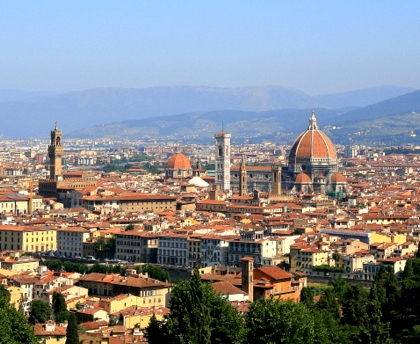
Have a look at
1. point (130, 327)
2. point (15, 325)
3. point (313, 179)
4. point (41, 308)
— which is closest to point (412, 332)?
point (15, 325)

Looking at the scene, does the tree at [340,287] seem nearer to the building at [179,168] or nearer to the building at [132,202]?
the building at [132,202]

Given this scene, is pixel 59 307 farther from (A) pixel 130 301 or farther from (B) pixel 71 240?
(B) pixel 71 240

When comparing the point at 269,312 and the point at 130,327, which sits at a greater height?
the point at 269,312

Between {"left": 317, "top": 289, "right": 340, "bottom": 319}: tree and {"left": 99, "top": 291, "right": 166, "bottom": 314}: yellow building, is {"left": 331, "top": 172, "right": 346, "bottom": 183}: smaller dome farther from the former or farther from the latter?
{"left": 317, "top": 289, "right": 340, "bottom": 319}: tree

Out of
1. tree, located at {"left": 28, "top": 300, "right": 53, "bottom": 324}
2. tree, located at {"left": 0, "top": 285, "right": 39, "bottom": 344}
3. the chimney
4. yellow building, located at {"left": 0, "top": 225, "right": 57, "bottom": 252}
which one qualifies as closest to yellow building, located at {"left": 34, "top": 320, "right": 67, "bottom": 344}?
tree, located at {"left": 28, "top": 300, "right": 53, "bottom": 324}

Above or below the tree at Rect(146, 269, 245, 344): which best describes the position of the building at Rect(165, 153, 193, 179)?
below

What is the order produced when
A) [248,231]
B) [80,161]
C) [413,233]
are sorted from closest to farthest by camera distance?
[248,231] → [413,233] → [80,161]

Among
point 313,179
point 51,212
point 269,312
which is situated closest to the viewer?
point 269,312

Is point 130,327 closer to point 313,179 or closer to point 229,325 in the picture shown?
point 229,325
